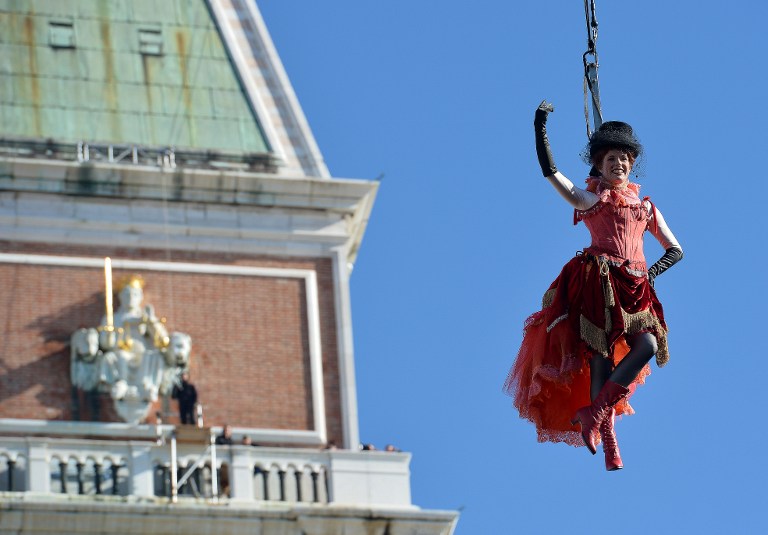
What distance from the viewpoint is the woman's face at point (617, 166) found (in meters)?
24.9

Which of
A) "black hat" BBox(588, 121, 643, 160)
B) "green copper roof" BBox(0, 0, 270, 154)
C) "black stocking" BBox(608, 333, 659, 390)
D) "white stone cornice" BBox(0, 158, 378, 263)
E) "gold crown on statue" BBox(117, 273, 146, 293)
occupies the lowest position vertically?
"black stocking" BBox(608, 333, 659, 390)

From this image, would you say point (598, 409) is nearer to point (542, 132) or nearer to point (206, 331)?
point (542, 132)

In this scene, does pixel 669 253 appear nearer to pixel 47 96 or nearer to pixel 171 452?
pixel 171 452

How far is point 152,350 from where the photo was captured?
4366 cm

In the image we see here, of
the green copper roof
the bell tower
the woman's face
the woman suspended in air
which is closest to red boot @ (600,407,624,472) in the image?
the woman suspended in air

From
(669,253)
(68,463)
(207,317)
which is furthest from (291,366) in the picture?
(669,253)

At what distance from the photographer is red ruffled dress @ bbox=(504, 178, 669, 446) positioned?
24609 millimetres

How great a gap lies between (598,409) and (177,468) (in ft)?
57.2

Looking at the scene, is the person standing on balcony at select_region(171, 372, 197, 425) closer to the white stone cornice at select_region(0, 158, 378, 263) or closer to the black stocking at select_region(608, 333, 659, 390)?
the white stone cornice at select_region(0, 158, 378, 263)

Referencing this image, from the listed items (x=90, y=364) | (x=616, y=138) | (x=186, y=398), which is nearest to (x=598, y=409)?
(x=616, y=138)

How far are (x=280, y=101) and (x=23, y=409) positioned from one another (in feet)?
21.6

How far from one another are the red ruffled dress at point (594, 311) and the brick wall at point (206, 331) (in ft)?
59.7

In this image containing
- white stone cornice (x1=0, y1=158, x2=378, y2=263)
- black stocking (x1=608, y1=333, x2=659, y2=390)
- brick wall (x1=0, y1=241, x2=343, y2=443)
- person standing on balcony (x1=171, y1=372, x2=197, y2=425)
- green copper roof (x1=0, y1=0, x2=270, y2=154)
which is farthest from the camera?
green copper roof (x1=0, y1=0, x2=270, y2=154)

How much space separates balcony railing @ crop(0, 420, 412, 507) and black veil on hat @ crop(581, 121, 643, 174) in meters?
16.5
